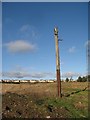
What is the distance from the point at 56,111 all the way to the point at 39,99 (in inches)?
133

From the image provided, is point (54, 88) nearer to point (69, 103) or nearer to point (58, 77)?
point (58, 77)

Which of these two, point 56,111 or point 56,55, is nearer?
point 56,111

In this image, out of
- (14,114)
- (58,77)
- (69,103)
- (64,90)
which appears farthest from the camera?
(64,90)

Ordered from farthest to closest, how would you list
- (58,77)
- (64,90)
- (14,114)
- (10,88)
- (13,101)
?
1. (10,88)
2. (64,90)
3. (58,77)
4. (13,101)
5. (14,114)

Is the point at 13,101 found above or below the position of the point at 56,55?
below

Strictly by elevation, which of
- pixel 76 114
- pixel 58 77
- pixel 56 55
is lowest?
pixel 76 114

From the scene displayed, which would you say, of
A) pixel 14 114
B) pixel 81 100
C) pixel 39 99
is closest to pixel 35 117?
pixel 14 114

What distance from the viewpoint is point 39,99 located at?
22891mm

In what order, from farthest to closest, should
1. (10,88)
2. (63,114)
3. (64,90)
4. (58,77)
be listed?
(10,88) → (64,90) → (58,77) → (63,114)

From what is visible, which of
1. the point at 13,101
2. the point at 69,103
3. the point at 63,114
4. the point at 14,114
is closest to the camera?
the point at 14,114

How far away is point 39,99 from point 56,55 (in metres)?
4.27

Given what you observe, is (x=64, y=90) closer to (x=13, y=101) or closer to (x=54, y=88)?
(x=54, y=88)

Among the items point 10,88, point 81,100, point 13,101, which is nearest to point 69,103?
point 81,100

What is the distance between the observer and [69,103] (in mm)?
22359
